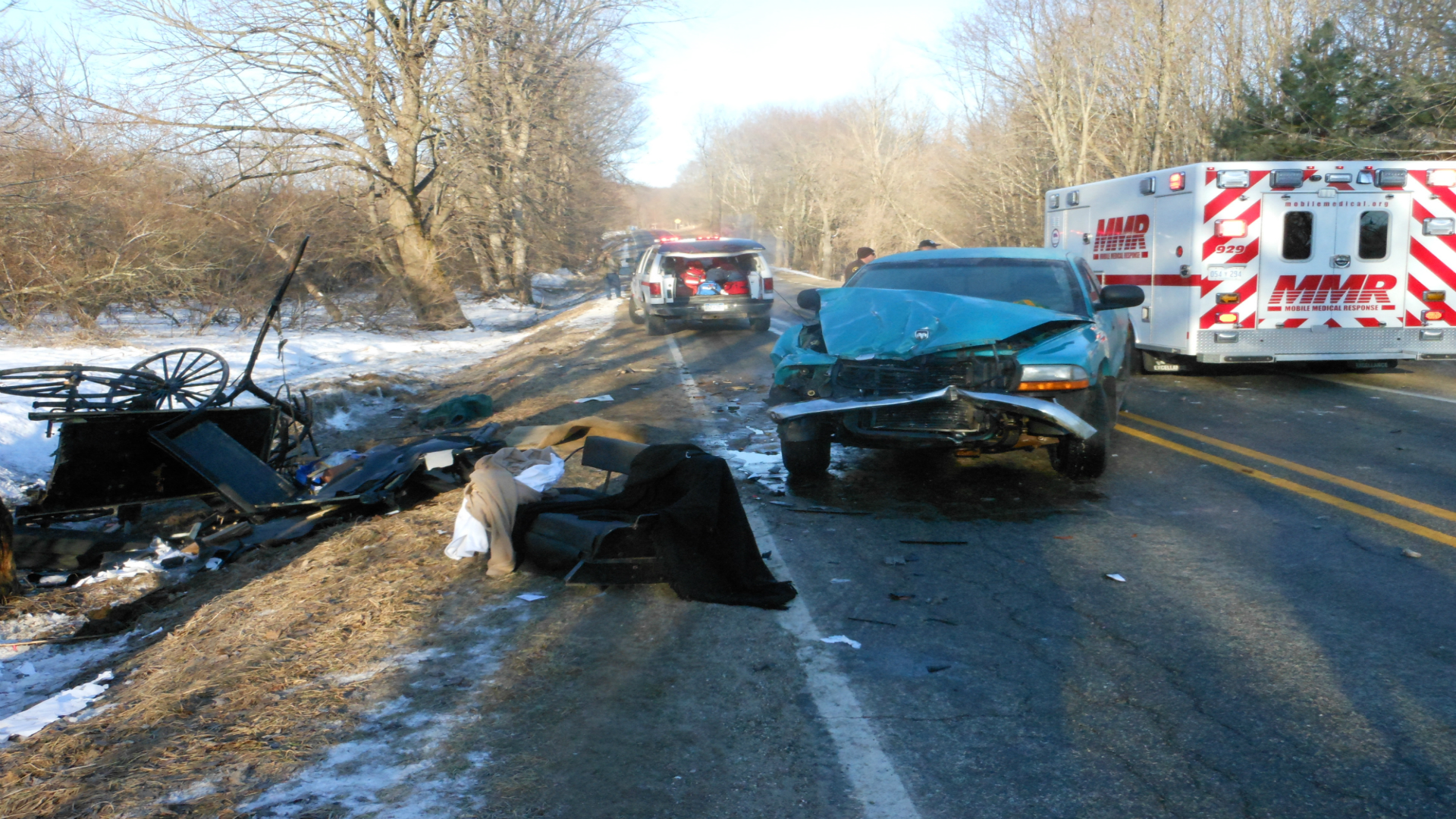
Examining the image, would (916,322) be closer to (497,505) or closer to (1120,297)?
(1120,297)

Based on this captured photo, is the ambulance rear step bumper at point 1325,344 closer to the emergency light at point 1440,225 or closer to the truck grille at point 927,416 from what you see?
the emergency light at point 1440,225

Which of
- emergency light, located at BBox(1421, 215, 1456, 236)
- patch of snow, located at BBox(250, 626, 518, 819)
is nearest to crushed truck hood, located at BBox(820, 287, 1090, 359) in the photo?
patch of snow, located at BBox(250, 626, 518, 819)

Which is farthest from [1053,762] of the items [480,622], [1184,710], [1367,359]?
[1367,359]

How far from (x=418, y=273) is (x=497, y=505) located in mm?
19636

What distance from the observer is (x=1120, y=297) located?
26.2ft

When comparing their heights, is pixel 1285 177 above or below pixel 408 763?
above

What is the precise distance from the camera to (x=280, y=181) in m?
22.1

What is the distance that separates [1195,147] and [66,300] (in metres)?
30.7

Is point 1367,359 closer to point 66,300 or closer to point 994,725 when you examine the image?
point 994,725

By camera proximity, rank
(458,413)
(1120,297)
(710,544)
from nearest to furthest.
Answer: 1. (710,544)
2. (1120,297)
3. (458,413)

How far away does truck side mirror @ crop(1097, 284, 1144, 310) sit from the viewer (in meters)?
7.99

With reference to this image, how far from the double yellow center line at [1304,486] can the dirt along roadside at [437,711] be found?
13.2 ft

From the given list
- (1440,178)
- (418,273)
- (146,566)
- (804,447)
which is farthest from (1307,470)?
(418,273)

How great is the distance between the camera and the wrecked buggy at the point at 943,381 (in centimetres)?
649
